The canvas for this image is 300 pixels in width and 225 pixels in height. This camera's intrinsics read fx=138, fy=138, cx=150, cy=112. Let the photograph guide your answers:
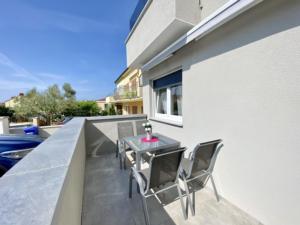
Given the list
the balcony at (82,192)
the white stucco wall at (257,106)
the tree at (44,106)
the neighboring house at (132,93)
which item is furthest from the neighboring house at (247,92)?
the tree at (44,106)

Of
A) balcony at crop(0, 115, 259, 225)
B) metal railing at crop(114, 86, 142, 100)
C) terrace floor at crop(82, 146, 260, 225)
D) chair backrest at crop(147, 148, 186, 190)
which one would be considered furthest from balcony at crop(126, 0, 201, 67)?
metal railing at crop(114, 86, 142, 100)

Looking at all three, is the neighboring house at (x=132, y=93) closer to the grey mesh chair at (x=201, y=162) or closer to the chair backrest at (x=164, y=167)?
the grey mesh chair at (x=201, y=162)

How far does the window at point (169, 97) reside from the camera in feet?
12.8

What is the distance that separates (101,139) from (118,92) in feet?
40.3

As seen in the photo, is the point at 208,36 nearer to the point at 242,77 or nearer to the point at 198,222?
the point at 242,77

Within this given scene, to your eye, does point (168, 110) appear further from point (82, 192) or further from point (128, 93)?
point (128, 93)

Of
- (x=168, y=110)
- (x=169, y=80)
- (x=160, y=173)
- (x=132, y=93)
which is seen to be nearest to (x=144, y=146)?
(x=160, y=173)

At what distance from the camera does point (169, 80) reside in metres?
4.28

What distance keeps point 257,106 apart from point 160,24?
2609 mm

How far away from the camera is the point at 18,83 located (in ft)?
77.4

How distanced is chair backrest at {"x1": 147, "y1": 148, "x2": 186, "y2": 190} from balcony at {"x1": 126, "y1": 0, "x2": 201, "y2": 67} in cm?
254

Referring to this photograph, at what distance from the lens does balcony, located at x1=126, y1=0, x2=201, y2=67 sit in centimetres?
273

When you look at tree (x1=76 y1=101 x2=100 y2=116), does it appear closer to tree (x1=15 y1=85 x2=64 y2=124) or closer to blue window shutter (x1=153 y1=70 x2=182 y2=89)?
tree (x1=15 y1=85 x2=64 y2=124)

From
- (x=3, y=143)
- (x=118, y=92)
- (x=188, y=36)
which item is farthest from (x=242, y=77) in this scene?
(x=118, y=92)
